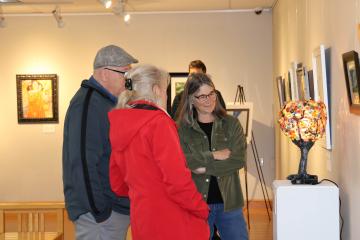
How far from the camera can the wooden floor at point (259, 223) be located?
21.9ft

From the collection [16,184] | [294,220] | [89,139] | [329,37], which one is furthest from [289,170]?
[16,184]

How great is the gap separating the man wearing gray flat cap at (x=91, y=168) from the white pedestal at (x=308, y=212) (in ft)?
2.70

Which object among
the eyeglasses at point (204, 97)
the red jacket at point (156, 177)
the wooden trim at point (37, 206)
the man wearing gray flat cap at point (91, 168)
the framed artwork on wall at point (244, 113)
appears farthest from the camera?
the framed artwork on wall at point (244, 113)

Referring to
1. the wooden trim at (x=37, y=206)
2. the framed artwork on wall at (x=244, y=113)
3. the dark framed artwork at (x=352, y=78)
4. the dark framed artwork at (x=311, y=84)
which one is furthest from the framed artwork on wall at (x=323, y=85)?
the framed artwork on wall at (x=244, y=113)

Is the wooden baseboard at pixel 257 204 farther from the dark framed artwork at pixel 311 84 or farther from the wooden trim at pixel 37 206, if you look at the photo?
the wooden trim at pixel 37 206

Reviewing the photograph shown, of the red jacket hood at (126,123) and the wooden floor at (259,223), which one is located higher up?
the red jacket hood at (126,123)

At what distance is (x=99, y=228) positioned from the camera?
292cm

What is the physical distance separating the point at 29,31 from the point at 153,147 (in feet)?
22.9

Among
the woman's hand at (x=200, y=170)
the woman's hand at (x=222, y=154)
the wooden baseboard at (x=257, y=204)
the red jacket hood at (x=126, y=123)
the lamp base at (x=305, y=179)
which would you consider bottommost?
the wooden baseboard at (x=257, y=204)

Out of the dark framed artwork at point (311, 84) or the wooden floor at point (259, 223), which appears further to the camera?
the wooden floor at point (259, 223)

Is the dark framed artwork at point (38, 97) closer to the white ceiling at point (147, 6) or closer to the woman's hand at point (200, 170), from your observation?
the white ceiling at point (147, 6)

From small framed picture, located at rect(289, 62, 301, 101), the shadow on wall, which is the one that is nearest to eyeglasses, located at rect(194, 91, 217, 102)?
small framed picture, located at rect(289, 62, 301, 101)

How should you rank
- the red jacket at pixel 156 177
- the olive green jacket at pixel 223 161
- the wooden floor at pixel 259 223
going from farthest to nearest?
the wooden floor at pixel 259 223 < the olive green jacket at pixel 223 161 < the red jacket at pixel 156 177

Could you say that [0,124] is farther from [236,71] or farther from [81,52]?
[236,71]
